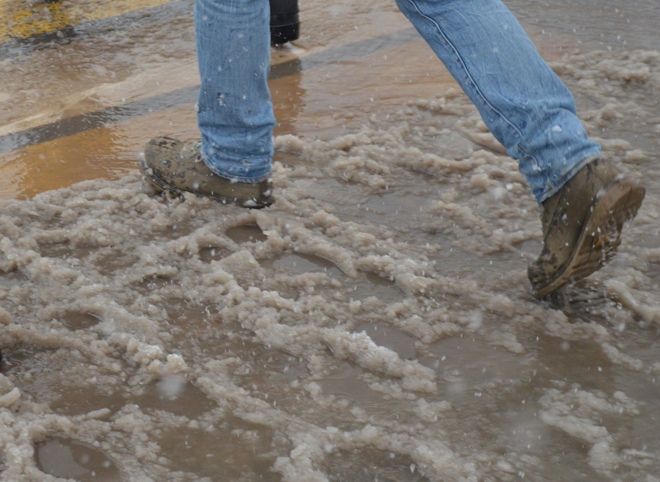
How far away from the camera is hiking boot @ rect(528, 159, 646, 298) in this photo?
1.85 m

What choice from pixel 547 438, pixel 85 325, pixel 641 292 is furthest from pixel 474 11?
pixel 85 325

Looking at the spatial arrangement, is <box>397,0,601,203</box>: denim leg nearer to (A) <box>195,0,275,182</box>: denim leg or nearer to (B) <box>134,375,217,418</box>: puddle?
(A) <box>195,0,275,182</box>: denim leg

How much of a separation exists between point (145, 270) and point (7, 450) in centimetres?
72

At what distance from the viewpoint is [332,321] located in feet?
6.81

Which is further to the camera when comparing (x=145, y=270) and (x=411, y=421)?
(x=145, y=270)

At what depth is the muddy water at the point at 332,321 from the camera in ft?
5.51

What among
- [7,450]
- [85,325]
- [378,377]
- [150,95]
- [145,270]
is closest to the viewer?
[7,450]

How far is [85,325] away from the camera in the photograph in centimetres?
208

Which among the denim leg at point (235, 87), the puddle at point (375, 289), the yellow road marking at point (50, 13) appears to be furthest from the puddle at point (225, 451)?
the yellow road marking at point (50, 13)

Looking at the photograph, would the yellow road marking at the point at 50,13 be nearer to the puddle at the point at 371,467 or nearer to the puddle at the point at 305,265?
the puddle at the point at 305,265

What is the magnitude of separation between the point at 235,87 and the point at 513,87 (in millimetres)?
755

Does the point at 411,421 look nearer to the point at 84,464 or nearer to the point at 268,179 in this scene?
the point at 84,464

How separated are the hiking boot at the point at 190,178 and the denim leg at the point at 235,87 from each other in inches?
1.4

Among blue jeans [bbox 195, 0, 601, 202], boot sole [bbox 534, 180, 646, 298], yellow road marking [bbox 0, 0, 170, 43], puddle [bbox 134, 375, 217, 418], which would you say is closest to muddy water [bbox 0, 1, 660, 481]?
puddle [bbox 134, 375, 217, 418]
